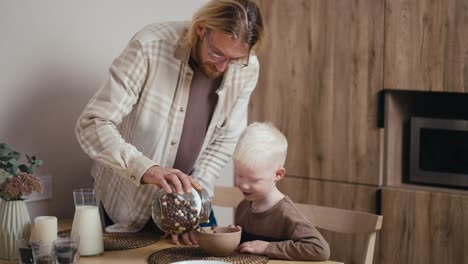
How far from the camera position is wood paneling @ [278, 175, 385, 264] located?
3199mm

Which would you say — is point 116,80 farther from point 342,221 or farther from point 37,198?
point 342,221

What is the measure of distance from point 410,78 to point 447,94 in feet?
1.09

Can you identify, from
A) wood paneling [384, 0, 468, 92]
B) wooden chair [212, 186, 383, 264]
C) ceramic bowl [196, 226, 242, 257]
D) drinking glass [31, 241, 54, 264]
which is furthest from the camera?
wood paneling [384, 0, 468, 92]

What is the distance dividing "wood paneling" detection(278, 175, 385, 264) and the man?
3.09 ft

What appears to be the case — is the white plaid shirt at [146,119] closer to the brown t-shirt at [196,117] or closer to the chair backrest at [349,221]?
the brown t-shirt at [196,117]

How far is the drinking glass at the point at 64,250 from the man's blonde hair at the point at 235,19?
69cm

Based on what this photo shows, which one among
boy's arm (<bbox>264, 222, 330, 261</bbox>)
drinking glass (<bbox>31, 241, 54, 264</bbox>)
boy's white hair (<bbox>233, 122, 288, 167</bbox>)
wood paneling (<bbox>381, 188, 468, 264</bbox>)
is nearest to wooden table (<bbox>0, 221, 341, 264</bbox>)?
boy's arm (<bbox>264, 222, 330, 261</bbox>)

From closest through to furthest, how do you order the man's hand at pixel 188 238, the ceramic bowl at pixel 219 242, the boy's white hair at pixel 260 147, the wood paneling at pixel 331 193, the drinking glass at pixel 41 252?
the drinking glass at pixel 41 252, the ceramic bowl at pixel 219 242, the boy's white hair at pixel 260 147, the man's hand at pixel 188 238, the wood paneling at pixel 331 193

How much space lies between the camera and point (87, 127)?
83.0 inches

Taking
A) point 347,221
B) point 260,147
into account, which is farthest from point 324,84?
point 260,147

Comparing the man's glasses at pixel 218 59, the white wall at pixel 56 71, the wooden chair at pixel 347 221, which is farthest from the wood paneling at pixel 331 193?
the man's glasses at pixel 218 59

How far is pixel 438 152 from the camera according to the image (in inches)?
125

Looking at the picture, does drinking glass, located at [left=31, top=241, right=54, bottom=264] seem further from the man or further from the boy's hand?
the boy's hand

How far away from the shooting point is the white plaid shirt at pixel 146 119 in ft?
6.83
